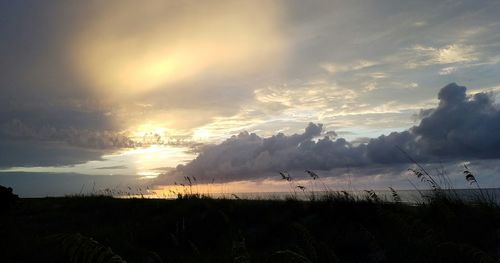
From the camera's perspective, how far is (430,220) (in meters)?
10.8

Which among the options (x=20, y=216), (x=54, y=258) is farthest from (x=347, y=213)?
(x=20, y=216)

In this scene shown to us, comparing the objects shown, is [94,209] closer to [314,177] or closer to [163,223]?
[163,223]

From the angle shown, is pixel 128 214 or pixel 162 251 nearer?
pixel 162 251

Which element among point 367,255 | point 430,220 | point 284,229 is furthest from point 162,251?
point 430,220

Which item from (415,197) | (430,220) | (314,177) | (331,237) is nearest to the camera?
(430,220)

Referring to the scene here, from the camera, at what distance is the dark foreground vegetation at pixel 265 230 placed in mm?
8938

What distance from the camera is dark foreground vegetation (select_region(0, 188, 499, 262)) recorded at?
29.3 ft

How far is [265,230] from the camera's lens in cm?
1358

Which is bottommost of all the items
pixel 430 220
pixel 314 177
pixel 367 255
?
pixel 367 255

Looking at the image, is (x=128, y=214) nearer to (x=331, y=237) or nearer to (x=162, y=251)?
(x=162, y=251)

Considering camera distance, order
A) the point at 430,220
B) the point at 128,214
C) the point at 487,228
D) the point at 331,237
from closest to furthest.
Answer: the point at 487,228 → the point at 430,220 → the point at 331,237 → the point at 128,214

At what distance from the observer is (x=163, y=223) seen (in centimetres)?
1525

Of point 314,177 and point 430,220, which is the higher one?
point 314,177

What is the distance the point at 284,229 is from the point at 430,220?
438 cm
